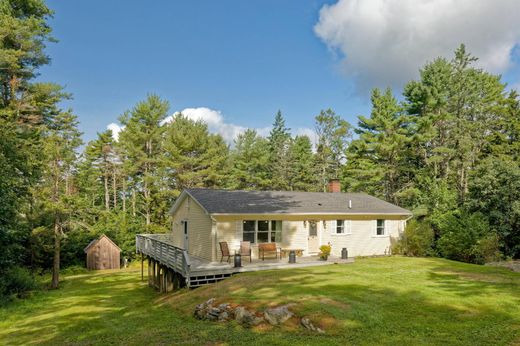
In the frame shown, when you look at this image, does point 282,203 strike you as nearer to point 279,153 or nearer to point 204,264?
point 204,264

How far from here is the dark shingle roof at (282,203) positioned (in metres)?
18.1

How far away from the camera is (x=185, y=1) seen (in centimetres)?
1916

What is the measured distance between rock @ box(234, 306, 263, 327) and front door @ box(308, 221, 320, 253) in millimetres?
10884

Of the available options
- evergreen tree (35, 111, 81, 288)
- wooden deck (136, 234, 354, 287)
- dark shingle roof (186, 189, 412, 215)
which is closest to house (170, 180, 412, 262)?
dark shingle roof (186, 189, 412, 215)

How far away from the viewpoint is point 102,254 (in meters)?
30.9

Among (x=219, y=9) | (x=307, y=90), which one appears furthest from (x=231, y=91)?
(x=219, y=9)

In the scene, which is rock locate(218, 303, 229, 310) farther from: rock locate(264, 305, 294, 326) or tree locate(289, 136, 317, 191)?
tree locate(289, 136, 317, 191)

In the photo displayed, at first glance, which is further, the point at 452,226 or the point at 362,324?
the point at 452,226

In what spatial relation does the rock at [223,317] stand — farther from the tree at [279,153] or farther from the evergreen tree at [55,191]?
the tree at [279,153]

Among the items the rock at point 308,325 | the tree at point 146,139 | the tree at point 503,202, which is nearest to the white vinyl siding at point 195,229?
the rock at point 308,325

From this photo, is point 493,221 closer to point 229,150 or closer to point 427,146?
point 427,146

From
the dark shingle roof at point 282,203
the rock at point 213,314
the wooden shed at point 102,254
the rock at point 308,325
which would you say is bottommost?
the wooden shed at point 102,254

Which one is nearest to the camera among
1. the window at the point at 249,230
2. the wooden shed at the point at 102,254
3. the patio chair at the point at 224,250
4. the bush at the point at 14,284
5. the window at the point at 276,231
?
the patio chair at the point at 224,250

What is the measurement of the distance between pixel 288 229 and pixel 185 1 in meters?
14.6
